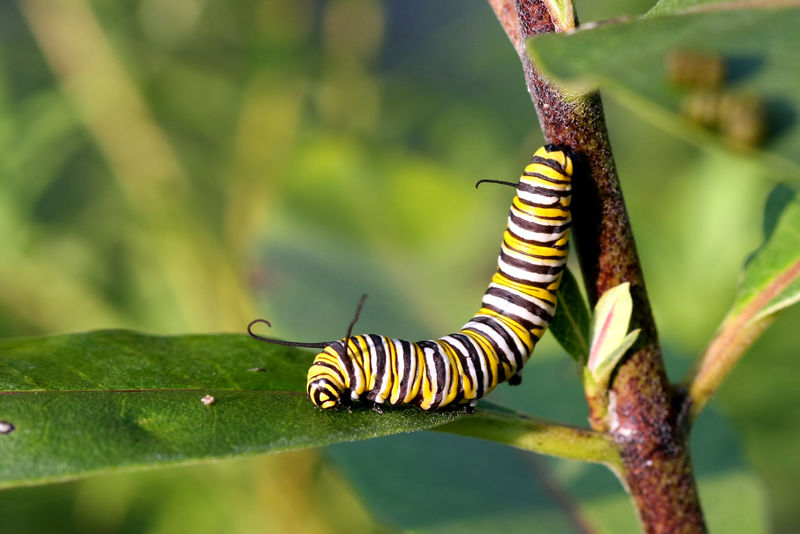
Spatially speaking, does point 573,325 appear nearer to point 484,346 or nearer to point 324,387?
point 484,346

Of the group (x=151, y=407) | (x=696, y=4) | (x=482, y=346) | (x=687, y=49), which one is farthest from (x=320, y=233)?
(x=687, y=49)

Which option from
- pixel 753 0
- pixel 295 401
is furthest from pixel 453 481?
pixel 753 0

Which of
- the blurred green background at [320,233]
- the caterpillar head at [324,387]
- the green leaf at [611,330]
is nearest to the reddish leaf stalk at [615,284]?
the green leaf at [611,330]

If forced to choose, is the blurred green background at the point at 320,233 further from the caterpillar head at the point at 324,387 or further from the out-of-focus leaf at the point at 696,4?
the out-of-focus leaf at the point at 696,4

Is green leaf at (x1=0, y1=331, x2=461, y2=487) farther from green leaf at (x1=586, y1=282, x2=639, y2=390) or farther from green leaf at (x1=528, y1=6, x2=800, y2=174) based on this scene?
green leaf at (x1=528, y1=6, x2=800, y2=174)

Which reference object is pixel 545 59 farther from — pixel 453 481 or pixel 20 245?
pixel 20 245

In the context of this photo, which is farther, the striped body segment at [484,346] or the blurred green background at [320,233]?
the blurred green background at [320,233]
